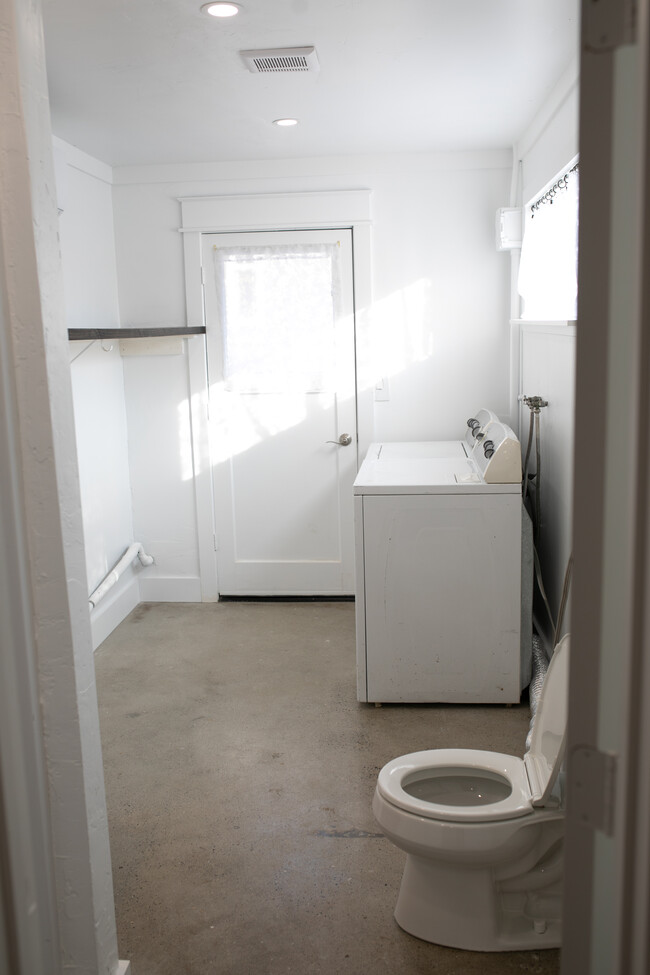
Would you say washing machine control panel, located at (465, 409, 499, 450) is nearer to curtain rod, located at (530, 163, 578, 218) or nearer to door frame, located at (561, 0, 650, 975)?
curtain rod, located at (530, 163, 578, 218)

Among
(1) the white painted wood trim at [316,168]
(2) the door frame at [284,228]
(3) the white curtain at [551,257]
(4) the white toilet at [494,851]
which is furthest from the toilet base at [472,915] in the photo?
(1) the white painted wood trim at [316,168]

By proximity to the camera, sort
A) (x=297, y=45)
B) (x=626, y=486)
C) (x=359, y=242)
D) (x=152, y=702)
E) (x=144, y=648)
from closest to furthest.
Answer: (x=626, y=486), (x=297, y=45), (x=152, y=702), (x=144, y=648), (x=359, y=242)

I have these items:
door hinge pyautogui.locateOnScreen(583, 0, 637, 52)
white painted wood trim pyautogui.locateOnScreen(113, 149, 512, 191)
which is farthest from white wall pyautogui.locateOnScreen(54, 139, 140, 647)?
door hinge pyautogui.locateOnScreen(583, 0, 637, 52)

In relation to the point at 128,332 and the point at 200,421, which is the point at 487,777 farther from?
the point at 200,421

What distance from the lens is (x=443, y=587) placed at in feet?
11.2

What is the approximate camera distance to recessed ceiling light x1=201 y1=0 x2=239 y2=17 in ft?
7.58

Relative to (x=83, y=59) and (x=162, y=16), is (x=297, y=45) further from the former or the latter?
(x=83, y=59)

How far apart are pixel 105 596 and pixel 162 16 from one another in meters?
2.83

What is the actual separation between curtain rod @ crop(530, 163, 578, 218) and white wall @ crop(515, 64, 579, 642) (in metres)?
0.04

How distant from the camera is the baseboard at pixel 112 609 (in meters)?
4.30

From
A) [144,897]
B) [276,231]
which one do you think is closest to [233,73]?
[276,231]

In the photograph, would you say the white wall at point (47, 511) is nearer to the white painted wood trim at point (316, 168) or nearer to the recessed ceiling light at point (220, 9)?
the recessed ceiling light at point (220, 9)

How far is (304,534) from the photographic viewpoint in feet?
15.9

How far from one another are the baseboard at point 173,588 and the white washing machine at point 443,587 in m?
1.68
